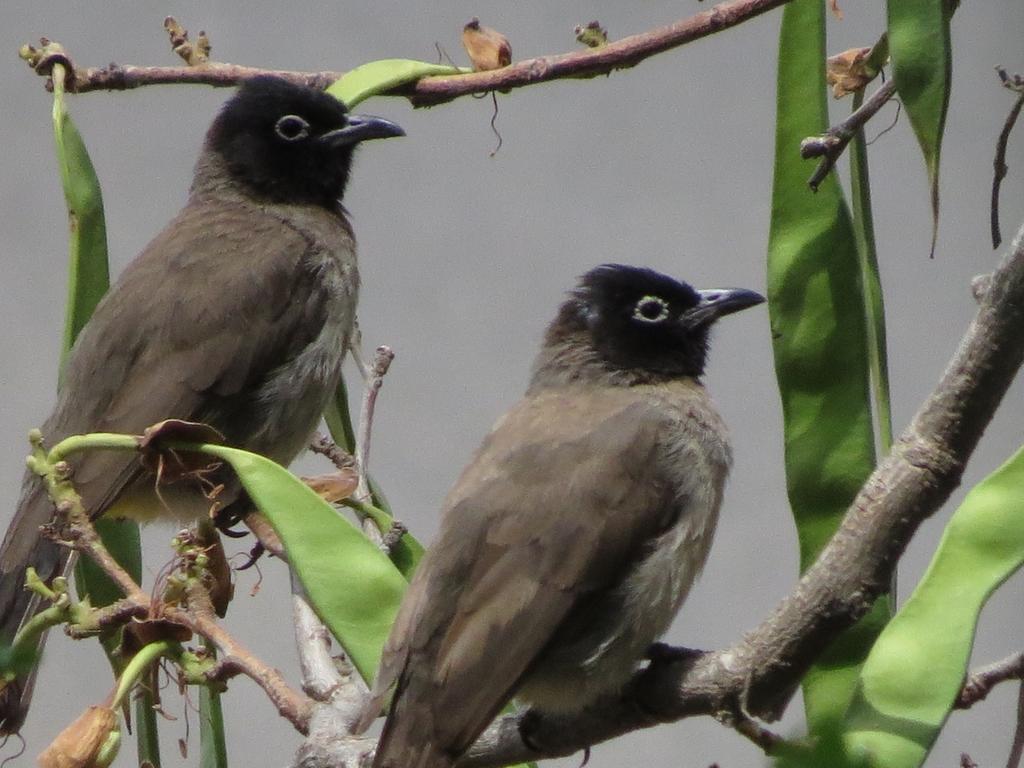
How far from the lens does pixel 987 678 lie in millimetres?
1964

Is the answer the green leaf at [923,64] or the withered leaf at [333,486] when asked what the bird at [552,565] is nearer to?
the withered leaf at [333,486]

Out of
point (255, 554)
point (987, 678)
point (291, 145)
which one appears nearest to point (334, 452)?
point (255, 554)

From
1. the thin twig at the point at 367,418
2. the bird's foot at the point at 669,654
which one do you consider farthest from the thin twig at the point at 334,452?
the bird's foot at the point at 669,654

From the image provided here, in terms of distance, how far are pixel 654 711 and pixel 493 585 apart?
38 centimetres

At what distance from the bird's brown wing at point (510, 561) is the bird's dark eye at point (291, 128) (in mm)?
1778

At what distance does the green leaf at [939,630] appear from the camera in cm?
184

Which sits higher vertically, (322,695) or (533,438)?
(533,438)

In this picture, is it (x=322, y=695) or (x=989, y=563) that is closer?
(x=989, y=563)

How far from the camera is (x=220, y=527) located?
3.63 m

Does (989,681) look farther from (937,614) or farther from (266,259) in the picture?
(266,259)

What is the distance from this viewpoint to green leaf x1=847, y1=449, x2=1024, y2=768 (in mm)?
1845

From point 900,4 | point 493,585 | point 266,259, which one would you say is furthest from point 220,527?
point 900,4

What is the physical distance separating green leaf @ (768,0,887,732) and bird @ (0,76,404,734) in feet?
4.97

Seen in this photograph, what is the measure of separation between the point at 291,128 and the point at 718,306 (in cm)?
160
